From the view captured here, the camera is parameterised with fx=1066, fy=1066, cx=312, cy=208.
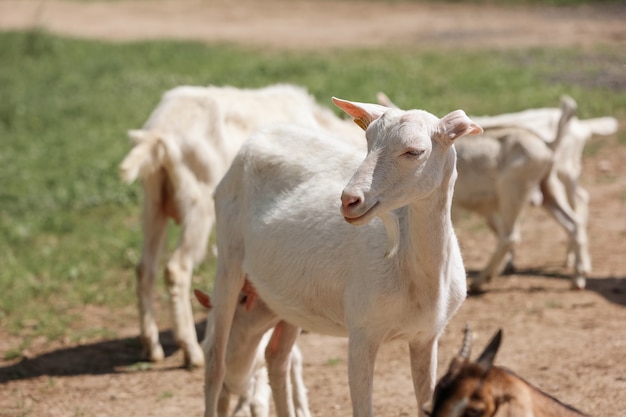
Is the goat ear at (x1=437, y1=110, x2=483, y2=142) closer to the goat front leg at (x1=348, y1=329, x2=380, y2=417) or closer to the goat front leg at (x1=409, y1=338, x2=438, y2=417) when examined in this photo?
the goat front leg at (x1=348, y1=329, x2=380, y2=417)

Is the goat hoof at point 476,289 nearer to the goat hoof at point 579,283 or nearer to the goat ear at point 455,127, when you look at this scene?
the goat hoof at point 579,283

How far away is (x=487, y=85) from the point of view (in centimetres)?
1670

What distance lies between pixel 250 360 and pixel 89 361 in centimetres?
231

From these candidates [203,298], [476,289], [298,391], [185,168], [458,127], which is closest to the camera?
[458,127]

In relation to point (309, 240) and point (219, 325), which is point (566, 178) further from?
point (309, 240)

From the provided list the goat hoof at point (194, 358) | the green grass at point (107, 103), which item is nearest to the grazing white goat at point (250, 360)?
the goat hoof at point (194, 358)

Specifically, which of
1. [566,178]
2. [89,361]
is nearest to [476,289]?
[566,178]

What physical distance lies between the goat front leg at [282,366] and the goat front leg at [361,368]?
1.17 meters

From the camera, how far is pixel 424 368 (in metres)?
5.19

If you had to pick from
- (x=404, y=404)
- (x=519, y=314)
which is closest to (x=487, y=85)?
(x=519, y=314)

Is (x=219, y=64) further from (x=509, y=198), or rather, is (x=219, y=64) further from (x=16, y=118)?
(x=509, y=198)

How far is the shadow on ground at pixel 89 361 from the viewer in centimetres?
778

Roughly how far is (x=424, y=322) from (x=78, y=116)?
12.6 meters

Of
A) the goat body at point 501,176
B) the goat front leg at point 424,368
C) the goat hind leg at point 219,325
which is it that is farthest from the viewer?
the goat body at point 501,176
